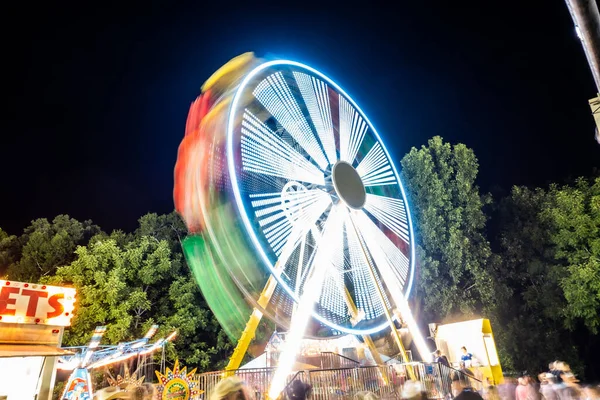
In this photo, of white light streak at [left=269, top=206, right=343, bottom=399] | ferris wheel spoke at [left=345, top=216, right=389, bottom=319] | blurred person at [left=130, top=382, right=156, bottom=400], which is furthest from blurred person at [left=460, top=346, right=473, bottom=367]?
blurred person at [left=130, top=382, right=156, bottom=400]

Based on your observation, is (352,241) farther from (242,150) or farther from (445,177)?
(445,177)

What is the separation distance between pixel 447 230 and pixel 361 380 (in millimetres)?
12621

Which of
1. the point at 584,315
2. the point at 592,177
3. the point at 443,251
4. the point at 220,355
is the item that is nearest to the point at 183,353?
the point at 220,355

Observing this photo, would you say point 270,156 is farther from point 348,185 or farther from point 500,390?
point 500,390

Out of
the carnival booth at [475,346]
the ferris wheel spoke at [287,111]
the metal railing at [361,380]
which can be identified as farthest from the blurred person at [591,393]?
the ferris wheel spoke at [287,111]

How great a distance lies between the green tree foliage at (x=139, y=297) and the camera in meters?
17.0

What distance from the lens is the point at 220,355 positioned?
20.8 m

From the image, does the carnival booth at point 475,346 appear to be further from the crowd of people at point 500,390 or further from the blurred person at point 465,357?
the crowd of people at point 500,390

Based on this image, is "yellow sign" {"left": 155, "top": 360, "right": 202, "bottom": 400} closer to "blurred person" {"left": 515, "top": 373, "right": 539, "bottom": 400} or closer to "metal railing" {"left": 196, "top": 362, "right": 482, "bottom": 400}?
"metal railing" {"left": 196, "top": 362, "right": 482, "bottom": 400}

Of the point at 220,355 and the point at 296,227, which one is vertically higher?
the point at 296,227

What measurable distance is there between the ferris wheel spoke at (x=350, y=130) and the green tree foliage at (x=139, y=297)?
1163 cm

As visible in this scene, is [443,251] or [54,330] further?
[443,251]

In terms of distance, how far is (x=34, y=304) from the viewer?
6.91 meters

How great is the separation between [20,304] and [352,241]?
7.41 meters
